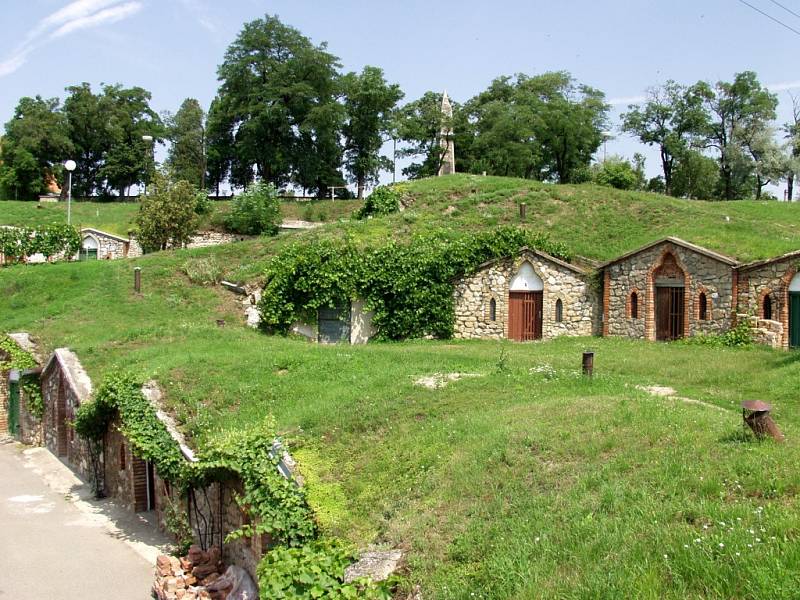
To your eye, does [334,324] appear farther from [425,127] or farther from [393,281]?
[425,127]

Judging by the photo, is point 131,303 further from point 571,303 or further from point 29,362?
point 571,303

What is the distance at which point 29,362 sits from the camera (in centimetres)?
2208

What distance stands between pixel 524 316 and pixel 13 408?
16.6 metres

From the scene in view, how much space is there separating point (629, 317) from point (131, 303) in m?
17.0

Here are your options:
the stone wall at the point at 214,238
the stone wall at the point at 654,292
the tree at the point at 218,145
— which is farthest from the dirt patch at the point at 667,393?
the tree at the point at 218,145

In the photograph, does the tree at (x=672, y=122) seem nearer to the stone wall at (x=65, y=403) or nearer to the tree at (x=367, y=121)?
the tree at (x=367, y=121)

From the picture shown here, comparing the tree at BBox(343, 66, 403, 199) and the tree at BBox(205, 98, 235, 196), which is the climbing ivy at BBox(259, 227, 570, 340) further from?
the tree at BBox(205, 98, 235, 196)

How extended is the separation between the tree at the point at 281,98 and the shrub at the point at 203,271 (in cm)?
2029

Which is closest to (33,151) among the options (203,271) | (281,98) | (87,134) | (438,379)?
(87,134)

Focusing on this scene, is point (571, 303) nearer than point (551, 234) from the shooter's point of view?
Yes

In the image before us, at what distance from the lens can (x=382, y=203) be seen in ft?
111

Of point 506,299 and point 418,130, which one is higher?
point 418,130

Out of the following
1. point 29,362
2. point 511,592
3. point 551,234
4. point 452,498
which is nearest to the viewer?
point 511,592

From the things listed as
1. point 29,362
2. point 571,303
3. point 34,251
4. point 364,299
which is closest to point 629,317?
point 571,303
